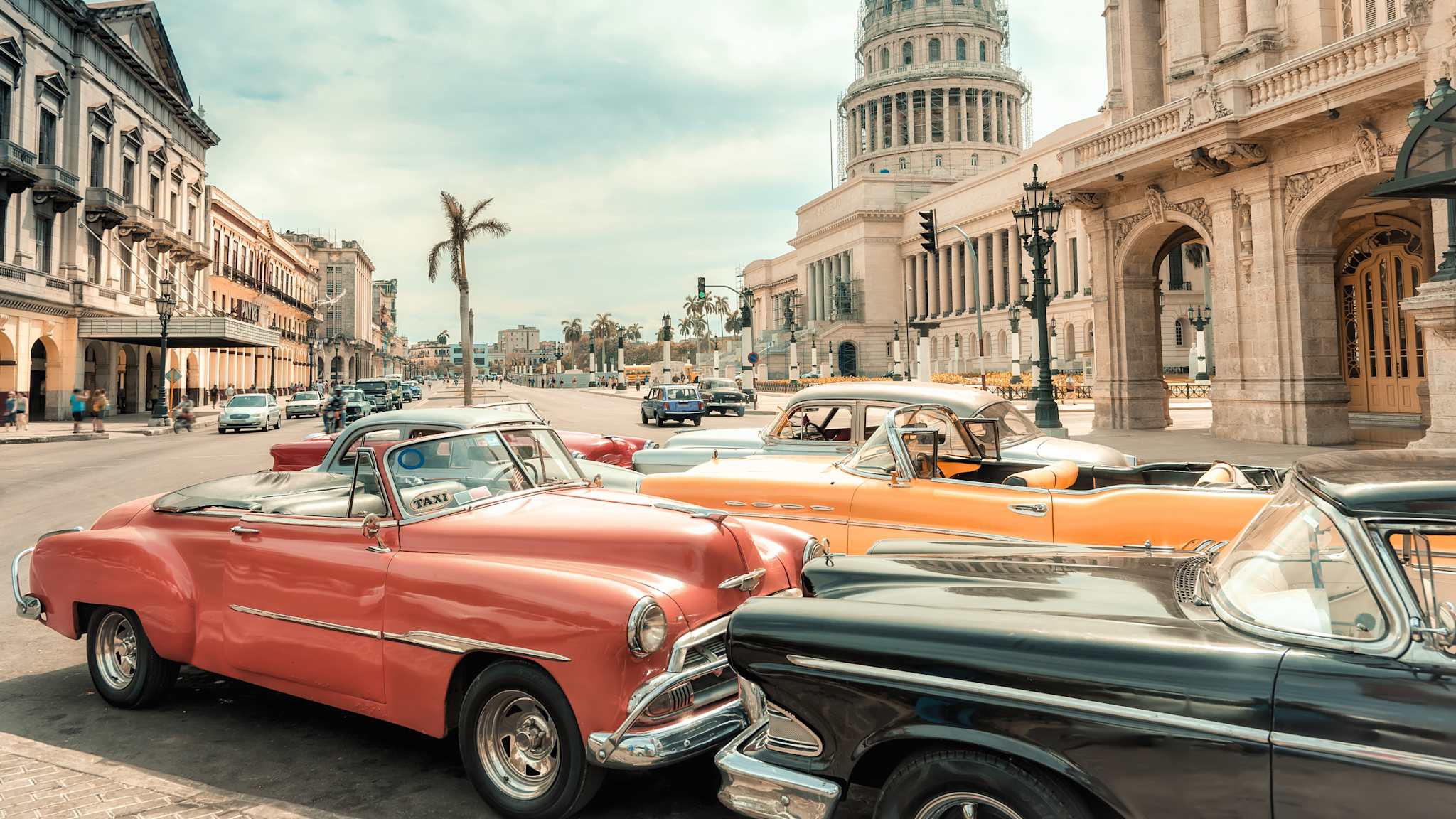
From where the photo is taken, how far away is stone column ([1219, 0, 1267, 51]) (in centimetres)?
2025

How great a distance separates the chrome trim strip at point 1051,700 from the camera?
228 centimetres

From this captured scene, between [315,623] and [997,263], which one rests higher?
[997,263]

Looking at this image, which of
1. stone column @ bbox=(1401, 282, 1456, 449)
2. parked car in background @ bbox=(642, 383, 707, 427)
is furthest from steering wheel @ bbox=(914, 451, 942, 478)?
parked car in background @ bbox=(642, 383, 707, 427)

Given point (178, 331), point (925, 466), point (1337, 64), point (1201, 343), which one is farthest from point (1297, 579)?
point (1201, 343)

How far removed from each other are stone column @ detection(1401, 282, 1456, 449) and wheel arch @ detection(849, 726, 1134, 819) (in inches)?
548

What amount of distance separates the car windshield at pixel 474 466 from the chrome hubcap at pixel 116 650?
211cm

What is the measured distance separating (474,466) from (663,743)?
213 centimetres

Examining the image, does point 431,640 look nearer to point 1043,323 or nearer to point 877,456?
A: point 877,456

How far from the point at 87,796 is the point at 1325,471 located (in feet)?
17.0

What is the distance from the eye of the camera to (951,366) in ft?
255

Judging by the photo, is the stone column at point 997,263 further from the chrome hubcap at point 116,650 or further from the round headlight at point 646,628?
the round headlight at point 646,628

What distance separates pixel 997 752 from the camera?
8.33ft

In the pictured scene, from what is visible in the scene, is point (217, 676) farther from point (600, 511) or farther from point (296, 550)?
point (600, 511)

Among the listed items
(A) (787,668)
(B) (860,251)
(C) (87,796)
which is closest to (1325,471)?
(A) (787,668)
